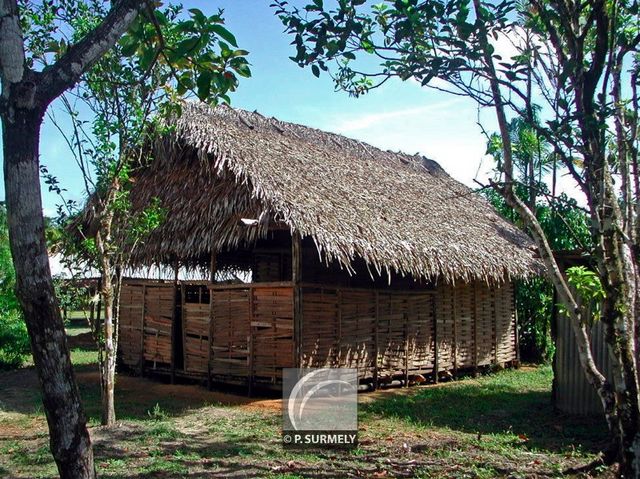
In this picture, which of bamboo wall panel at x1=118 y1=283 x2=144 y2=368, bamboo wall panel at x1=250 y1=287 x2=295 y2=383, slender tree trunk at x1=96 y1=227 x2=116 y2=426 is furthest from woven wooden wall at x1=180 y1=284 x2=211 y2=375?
slender tree trunk at x1=96 y1=227 x2=116 y2=426

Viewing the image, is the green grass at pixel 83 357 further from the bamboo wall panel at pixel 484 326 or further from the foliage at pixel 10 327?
the bamboo wall panel at pixel 484 326

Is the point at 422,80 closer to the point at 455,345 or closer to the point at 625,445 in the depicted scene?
the point at 625,445

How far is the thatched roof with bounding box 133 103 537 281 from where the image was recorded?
9422 millimetres

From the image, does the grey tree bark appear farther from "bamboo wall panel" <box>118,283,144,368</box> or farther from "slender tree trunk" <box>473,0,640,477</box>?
"bamboo wall panel" <box>118,283,144,368</box>

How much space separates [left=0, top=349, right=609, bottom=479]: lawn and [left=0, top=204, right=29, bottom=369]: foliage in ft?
7.36

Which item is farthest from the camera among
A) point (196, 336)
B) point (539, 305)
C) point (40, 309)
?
point (539, 305)

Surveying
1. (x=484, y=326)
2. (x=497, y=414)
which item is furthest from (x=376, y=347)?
(x=484, y=326)

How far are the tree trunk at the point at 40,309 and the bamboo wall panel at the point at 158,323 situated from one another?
26.8ft

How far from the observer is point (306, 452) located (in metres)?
6.28

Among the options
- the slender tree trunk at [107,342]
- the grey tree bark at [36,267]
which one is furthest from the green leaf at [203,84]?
the slender tree trunk at [107,342]

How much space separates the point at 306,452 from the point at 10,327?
884cm

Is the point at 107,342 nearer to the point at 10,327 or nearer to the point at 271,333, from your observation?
the point at 271,333

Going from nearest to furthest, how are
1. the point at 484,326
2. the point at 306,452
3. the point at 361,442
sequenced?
1. the point at 306,452
2. the point at 361,442
3. the point at 484,326

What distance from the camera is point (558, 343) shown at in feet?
28.5
